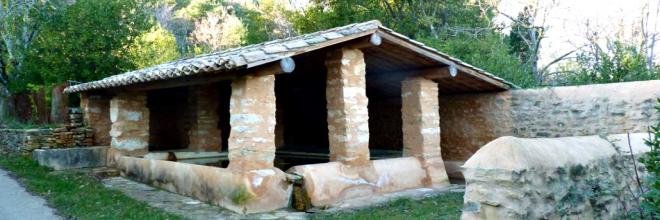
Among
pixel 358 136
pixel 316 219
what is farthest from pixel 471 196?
pixel 358 136

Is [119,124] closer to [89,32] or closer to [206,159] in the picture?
[206,159]

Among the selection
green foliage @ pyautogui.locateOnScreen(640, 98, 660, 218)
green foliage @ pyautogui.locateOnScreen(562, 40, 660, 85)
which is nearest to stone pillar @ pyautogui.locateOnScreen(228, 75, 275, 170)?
green foliage @ pyautogui.locateOnScreen(640, 98, 660, 218)

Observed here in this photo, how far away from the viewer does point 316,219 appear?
17.9 feet

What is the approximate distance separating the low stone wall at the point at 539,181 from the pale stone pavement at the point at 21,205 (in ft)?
16.5

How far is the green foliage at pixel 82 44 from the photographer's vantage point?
1339 centimetres

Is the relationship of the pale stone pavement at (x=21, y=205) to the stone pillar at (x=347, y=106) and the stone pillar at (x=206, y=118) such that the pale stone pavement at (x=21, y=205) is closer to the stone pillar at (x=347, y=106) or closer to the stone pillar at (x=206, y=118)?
the stone pillar at (x=206, y=118)

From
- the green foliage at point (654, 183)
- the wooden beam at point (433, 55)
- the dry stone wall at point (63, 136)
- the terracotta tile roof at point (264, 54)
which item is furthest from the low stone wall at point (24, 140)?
the green foliage at point (654, 183)

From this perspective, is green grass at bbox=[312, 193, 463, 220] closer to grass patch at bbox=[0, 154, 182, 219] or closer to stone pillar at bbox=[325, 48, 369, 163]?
stone pillar at bbox=[325, 48, 369, 163]

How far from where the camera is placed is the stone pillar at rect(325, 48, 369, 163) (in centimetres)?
666

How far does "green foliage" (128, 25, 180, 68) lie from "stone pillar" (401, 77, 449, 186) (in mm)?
10045

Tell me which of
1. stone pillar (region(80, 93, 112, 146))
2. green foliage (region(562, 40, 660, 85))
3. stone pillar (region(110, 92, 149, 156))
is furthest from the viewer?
stone pillar (region(80, 93, 112, 146))

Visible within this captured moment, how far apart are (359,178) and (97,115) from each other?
21.9 ft

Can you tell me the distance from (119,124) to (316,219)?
5.47 m

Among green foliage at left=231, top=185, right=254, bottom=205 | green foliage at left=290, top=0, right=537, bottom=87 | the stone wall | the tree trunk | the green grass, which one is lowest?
the green grass
